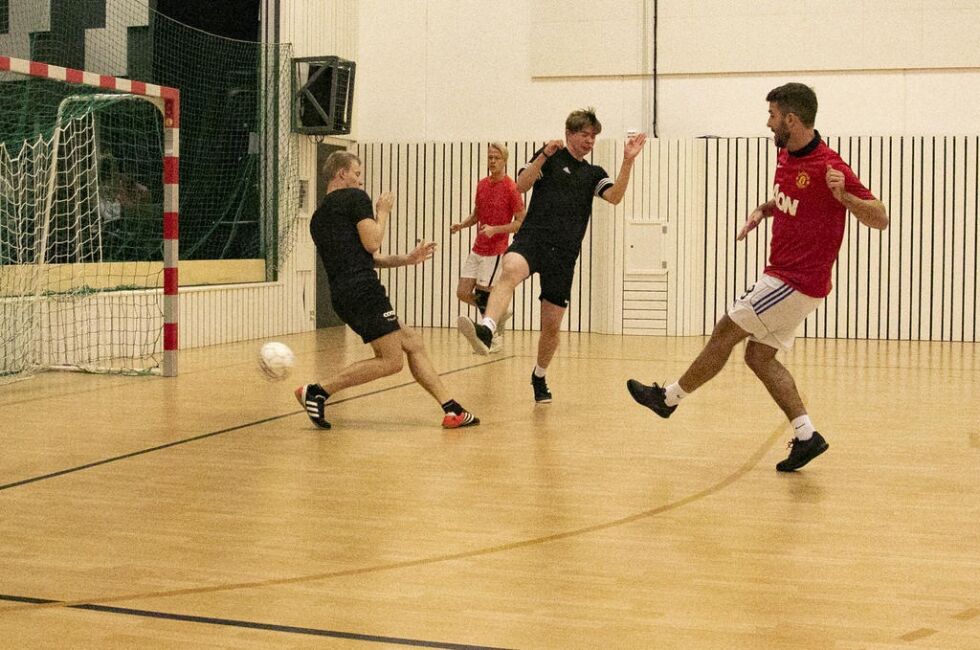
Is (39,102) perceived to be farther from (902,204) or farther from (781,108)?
(902,204)

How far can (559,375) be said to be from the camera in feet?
35.2

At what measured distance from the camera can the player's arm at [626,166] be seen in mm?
7633

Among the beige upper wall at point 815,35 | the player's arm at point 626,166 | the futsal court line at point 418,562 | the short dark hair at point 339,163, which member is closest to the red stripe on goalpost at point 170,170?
the short dark hair at point 339,163

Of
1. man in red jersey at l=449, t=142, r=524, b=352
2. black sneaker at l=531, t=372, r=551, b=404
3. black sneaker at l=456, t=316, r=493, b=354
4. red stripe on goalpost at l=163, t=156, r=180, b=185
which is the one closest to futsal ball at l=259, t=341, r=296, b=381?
black sneaker at l=456, t=316, r=493, b=354

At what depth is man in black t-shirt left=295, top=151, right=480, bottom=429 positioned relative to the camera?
7.35m

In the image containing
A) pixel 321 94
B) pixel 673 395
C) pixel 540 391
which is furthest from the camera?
pixel 321 94

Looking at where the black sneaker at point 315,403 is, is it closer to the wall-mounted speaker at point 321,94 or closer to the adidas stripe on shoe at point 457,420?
the adidas stripe on shoe at point 457,420

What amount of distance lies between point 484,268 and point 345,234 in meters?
5.09

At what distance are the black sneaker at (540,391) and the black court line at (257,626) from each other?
518 cm

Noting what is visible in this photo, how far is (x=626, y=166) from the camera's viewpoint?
7.79 m

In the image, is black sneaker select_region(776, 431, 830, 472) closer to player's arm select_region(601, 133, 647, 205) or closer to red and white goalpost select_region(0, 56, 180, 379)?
player's arm select_region(601, 133, 647, 205)

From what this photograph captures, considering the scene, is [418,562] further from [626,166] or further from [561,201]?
[561,201]

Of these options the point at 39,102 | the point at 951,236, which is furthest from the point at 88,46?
the point at 951,236

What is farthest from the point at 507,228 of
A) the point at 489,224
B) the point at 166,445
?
the point at 166,445
